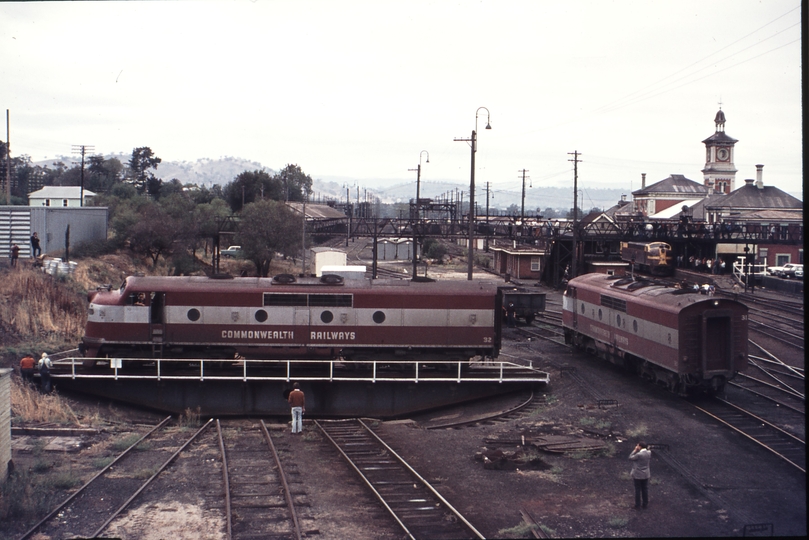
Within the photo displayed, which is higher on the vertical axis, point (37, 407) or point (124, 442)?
point (37, 407)

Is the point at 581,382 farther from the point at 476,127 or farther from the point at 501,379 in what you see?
the point at 476,127

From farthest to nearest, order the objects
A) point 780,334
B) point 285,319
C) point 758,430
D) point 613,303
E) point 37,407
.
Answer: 1. point 780,334
2. point 613,303
3. point 285,319
4. point 37,407
5. point 758,430

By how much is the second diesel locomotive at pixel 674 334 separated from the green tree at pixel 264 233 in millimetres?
35775

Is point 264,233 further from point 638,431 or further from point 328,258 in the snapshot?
point 638,431

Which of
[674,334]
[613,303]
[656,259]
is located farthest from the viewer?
[656,259]

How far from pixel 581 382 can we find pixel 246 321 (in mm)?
13189

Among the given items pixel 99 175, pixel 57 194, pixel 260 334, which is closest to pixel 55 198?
pixel 57 194

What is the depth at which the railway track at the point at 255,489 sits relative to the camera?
13.8 meters

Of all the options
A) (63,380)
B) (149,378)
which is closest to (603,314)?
(149,378)

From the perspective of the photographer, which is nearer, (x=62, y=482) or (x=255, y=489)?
(x=62, y=482)

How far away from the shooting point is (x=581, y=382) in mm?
26719

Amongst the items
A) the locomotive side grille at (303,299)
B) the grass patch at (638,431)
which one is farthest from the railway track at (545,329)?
the grass patch at (638,431)

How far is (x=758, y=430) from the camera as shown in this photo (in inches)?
805

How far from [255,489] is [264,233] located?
144 feet
